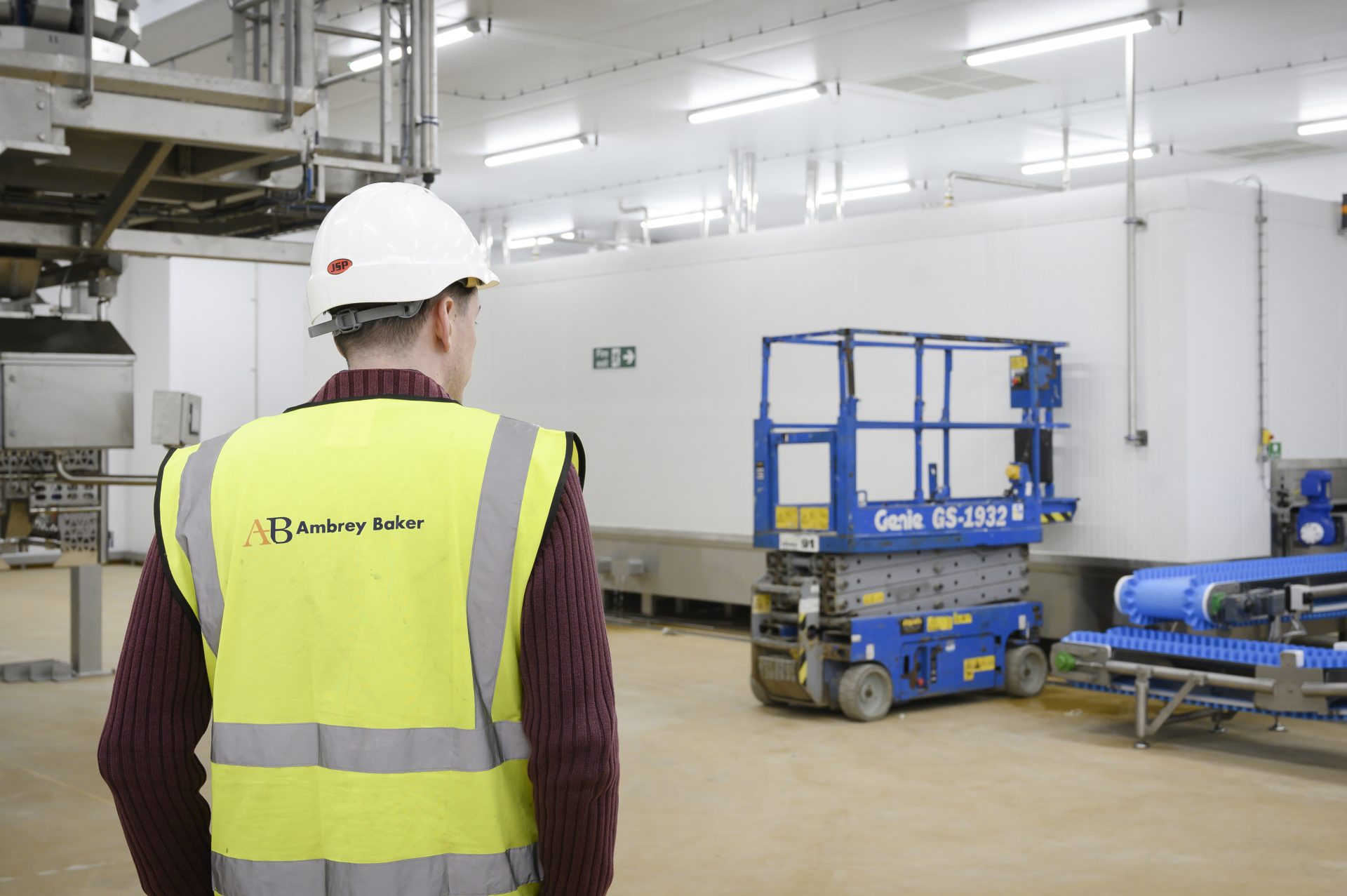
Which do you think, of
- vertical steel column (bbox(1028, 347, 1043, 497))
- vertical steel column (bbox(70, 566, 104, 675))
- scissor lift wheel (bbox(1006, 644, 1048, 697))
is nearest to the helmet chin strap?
scissor lift wheel (bbox(1006, 644, 1048, 697))

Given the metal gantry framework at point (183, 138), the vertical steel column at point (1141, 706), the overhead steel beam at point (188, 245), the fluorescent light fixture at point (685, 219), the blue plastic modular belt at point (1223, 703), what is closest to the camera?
the metal gantry framework at point (183, 138)

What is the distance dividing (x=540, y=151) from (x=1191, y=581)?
916cm

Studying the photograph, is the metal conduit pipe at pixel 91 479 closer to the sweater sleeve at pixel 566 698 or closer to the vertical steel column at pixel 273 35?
the vertical steel column at pixel 273 35

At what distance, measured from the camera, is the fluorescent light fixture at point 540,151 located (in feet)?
45.1

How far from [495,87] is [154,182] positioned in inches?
241

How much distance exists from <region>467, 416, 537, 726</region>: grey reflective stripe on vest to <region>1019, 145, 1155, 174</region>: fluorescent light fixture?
1334cm

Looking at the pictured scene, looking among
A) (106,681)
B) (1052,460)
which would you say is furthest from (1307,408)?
(106,681)

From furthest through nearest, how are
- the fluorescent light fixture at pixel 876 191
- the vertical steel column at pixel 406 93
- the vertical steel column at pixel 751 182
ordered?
the fluorescent light fixture at pixel 876 191, the vertical steel column at pixel 751 182, the vertical steel column at pixel 406 93

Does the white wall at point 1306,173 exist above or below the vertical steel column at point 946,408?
above

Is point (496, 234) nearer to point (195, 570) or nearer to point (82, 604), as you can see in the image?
point (82, 604)

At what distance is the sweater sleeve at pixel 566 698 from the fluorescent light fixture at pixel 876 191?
14.6 meters

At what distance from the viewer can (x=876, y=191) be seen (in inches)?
635

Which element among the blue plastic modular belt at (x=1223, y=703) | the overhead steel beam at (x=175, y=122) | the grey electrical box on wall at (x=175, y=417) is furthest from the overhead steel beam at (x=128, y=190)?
the blue plastic modular belt at (x=1223, y=703)

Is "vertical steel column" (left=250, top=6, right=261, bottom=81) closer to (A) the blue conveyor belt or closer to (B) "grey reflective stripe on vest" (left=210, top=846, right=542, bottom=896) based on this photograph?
(B) "grey reflective stripe on vest" (left=210, top=846, right=542, bottom=896)
